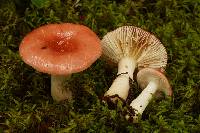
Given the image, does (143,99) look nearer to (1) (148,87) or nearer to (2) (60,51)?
(1) (148,87)

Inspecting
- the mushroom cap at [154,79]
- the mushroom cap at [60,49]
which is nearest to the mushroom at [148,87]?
the mushroom cap at [154,79]

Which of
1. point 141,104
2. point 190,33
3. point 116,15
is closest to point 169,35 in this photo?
point 190,33

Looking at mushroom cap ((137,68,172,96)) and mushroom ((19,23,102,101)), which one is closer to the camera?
mushroom ((19,23,102,101))

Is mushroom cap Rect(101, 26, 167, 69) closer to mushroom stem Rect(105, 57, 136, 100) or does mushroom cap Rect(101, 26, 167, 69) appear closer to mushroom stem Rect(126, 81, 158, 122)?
mushroom stem Rect(105, 57, 136, 100)

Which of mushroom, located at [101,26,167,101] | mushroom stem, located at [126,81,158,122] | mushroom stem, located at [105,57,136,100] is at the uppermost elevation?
mushroom, located at [101,26,167,101]

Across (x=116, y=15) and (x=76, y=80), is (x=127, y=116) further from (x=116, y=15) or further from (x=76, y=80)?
(x=116, y=15)

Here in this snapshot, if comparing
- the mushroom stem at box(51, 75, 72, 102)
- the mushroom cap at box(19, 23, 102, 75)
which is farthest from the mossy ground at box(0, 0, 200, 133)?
the mushroom cap at box(19, 23, 102, 75)

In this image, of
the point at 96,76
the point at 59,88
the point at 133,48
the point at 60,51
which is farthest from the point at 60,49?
the point at 133,48

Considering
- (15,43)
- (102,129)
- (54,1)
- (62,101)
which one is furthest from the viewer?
(54,1)

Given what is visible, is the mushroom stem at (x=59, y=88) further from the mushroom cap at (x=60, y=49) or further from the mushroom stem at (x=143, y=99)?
the mushroom stem at (x=143, y=99)
